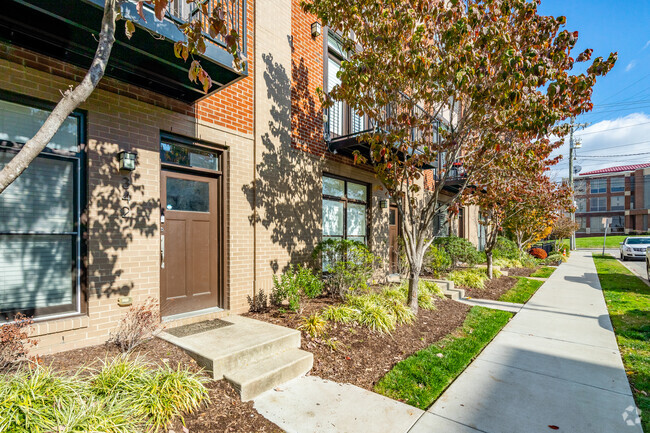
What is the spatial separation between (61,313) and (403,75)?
5886 mm

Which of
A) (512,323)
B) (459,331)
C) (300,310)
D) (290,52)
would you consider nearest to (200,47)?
(300,310)

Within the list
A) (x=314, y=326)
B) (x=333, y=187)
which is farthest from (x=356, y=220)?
(x=314, y=326)

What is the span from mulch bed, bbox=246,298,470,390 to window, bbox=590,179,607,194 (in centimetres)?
6224

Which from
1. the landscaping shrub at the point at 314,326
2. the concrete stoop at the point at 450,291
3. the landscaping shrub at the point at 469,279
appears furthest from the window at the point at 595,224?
the landscaping shrub at the point at 314,326

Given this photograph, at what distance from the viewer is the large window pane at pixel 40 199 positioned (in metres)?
3.67

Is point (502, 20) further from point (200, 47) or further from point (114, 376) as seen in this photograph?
point (114, 376)

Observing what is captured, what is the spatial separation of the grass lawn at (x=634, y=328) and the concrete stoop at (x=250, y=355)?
3500mm

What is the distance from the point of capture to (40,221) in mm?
3863

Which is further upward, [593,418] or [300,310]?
[300,310]

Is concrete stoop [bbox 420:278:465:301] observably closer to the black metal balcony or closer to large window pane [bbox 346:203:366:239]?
large window pane [bbox 346:203:366:239]

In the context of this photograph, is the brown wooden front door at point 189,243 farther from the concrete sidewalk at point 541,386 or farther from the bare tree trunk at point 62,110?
the concrete sidewalk at point 541,386

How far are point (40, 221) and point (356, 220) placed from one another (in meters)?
6.52

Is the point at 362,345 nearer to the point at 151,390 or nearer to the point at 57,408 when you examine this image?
the point at 151,390

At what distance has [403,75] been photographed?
5469 mm
